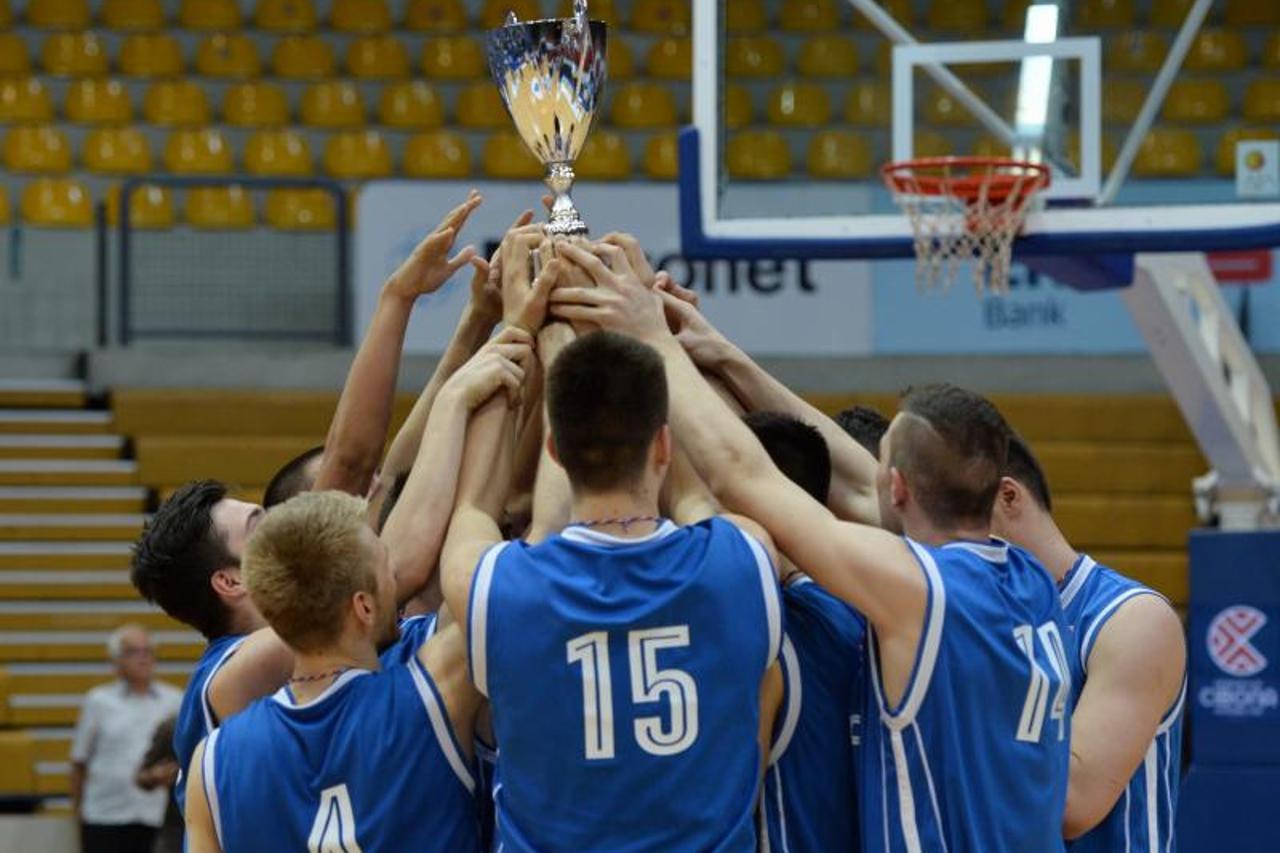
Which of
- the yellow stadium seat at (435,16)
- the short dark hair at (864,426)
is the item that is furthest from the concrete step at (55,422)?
the short dark hair at (864,426)

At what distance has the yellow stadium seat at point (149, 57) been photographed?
14133 millimetres

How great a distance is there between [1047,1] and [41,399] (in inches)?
278

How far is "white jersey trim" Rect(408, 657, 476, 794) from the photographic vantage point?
3406 mm

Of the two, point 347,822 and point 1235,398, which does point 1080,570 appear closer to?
point 347,822

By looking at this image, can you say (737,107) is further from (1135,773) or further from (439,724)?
(439,724)

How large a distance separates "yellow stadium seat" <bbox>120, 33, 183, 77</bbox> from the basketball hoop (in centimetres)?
782

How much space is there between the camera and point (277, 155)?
45.3 ft

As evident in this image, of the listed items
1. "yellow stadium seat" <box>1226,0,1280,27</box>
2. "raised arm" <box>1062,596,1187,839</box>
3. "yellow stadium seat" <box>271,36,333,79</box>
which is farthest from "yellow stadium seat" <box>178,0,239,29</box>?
"raised arm" <box>1062,596,1187,839</box>

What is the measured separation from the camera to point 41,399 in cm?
1275

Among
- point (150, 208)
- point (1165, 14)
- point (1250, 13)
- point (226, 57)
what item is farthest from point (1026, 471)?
point (226, 57)

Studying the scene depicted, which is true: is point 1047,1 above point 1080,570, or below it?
above

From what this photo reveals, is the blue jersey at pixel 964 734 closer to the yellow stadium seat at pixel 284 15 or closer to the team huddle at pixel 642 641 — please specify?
the team huddle at pixel 642 641

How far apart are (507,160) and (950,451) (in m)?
10.7

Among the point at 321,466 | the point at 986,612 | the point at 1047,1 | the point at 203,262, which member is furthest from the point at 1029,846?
the point at 203,262
